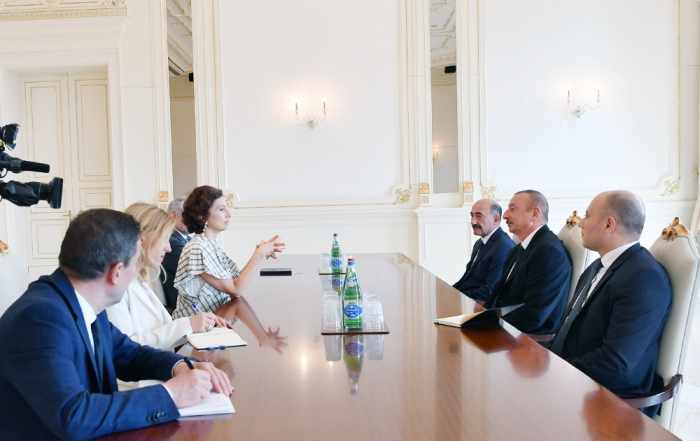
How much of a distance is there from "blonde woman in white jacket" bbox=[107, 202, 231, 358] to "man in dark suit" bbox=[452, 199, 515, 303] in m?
1.99

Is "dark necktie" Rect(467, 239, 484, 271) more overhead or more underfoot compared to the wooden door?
more underfoot

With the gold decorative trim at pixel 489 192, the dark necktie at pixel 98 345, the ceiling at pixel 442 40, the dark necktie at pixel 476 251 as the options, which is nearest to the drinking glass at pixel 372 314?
the dark necktie at pixel 98 345

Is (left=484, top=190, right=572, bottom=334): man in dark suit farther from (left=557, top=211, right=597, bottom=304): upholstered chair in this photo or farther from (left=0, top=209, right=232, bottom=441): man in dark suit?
(left=0, top=209, right=232, bottom=441): man in dark suit

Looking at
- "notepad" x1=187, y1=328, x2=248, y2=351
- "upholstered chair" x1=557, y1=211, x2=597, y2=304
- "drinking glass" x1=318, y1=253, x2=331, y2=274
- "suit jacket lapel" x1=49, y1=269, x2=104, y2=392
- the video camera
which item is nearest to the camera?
"suit jacket lapel" x1=49, y1=269, x2=104, y2=392

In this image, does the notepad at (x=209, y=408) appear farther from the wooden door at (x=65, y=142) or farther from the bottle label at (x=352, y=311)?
the wooden door at (x=65, y=142)

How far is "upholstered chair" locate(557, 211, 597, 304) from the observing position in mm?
2807

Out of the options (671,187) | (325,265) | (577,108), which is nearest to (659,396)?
(325,265)

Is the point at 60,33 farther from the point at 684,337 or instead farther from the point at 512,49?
the point at 684,337

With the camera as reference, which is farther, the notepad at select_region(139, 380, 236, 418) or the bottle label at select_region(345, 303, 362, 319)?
the bottle label at select_region(345, 303, 362, 319)

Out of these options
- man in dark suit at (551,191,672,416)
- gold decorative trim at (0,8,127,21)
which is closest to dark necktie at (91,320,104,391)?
man in dark suit at (551,191,672,416)

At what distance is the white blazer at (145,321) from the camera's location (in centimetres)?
187

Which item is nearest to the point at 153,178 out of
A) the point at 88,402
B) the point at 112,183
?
the point at 112,183

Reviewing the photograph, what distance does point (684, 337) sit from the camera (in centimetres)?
183

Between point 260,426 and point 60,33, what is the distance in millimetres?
6564
